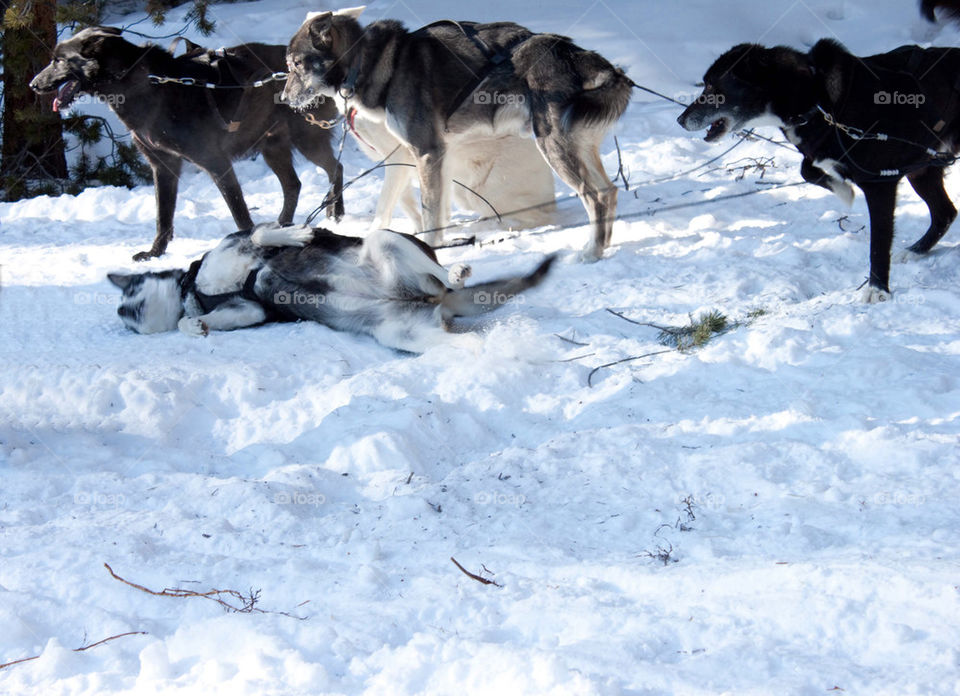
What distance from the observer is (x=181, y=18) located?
400 inches

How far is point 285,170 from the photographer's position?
6594 mm

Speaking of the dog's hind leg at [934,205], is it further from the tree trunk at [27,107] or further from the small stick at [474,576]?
the tree trunk at [27,107]

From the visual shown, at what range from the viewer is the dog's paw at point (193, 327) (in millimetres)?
4484

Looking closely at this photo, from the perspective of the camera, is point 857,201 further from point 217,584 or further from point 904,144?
point 217,584

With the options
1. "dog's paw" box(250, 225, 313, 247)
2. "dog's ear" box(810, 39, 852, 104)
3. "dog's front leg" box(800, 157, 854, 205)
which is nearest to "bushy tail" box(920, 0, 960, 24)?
"dog's ear" box(810, 39, 852, 104)

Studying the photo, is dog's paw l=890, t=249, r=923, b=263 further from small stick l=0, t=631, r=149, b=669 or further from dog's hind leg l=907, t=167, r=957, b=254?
small stick l=0, t=631, r=149, b=669

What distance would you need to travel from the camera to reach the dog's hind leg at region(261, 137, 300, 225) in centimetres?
657

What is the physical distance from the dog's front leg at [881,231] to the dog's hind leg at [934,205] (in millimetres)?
525

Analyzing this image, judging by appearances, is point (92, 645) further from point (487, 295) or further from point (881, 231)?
point (881, 231)

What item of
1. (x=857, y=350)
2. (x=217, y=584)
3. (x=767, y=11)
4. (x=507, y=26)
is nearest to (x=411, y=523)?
(x=217, y=584)

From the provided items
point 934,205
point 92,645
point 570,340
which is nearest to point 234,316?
point 570,340

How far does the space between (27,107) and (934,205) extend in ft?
24.1

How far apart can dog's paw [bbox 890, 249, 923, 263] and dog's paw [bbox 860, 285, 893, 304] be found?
60 centimetres

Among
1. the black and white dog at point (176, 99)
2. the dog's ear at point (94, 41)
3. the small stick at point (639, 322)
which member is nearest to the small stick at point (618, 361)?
the small stick at point (639, 322)
